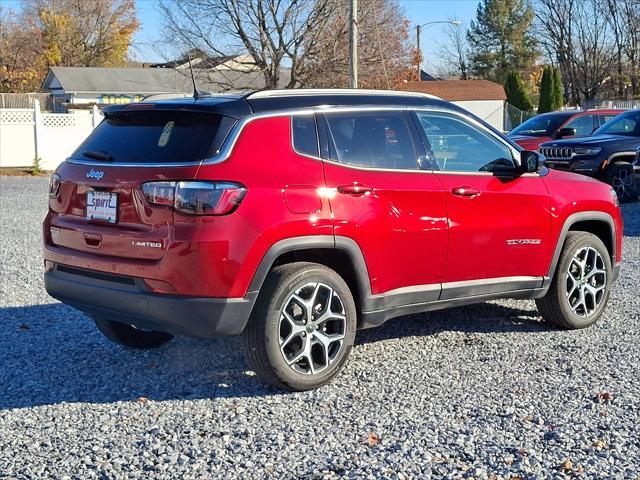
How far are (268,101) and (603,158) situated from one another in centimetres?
1115

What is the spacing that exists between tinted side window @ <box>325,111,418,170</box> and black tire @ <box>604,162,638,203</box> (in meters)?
10.3

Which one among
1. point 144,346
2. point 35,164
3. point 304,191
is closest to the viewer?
point 304,191

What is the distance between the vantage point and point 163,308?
471 cm

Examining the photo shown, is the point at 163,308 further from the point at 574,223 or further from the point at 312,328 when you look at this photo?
the point at 574,223

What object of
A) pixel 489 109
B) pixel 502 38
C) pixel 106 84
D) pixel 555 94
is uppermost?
Result: pixel 502 38

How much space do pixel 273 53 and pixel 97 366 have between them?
1169 inches

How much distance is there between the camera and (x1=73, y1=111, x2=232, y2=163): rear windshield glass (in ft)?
15.9

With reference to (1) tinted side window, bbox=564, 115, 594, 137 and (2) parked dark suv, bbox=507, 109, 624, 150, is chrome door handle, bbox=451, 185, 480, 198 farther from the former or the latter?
(1) tinted side window, bbox=564, 115, 594, 137

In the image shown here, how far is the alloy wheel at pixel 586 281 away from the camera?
6615 millimetres

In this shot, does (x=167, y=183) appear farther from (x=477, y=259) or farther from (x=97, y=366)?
(x=477, y=259)

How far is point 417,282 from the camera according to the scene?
18.4 ft

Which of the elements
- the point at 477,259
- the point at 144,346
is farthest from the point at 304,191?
the point at 144,346

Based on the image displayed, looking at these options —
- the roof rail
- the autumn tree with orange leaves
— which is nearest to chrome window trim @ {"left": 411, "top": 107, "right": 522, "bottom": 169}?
the roof rail

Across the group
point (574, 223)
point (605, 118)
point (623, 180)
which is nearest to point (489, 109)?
point (605, 118)
